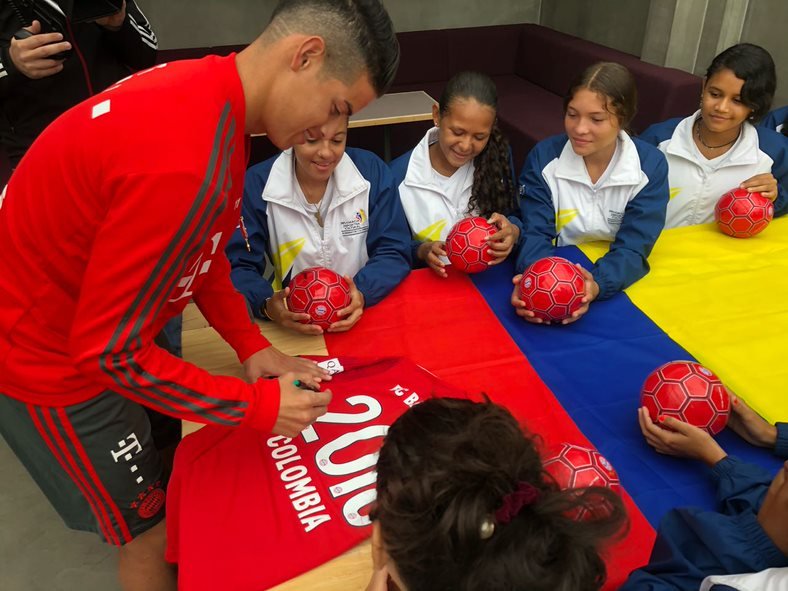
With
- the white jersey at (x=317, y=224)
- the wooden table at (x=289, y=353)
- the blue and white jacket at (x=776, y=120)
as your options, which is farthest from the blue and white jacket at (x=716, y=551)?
the blue and white jacket at (x=776, y=120)

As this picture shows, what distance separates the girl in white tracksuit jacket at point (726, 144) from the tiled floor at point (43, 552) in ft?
9.16

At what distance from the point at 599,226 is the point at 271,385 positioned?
165 cm

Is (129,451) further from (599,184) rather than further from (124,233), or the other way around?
(599,184)

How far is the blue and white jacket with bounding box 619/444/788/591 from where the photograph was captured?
105cm

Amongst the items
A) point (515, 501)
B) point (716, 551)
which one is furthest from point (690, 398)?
point (515, 501)

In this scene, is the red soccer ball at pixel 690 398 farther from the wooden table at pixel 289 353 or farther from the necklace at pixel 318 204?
the necklace at pixel 318 204

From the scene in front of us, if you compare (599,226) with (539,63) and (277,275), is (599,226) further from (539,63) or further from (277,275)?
(539,63)

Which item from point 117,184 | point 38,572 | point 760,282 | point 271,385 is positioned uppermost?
point 117,184

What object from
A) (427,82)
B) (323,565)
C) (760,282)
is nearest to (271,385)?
(323,565)

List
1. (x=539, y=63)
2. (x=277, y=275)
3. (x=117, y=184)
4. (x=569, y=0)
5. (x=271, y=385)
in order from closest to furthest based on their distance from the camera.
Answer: (x=117, y=184) < (x=271, y=385) < (x=277, y=275) < (x=539, y=63) < (x=569, y=0)

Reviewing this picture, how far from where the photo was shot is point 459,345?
1.79 meters

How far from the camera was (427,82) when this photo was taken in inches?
243

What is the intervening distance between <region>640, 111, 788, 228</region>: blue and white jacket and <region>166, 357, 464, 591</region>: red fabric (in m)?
1.71

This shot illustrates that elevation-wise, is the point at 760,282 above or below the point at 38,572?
above
